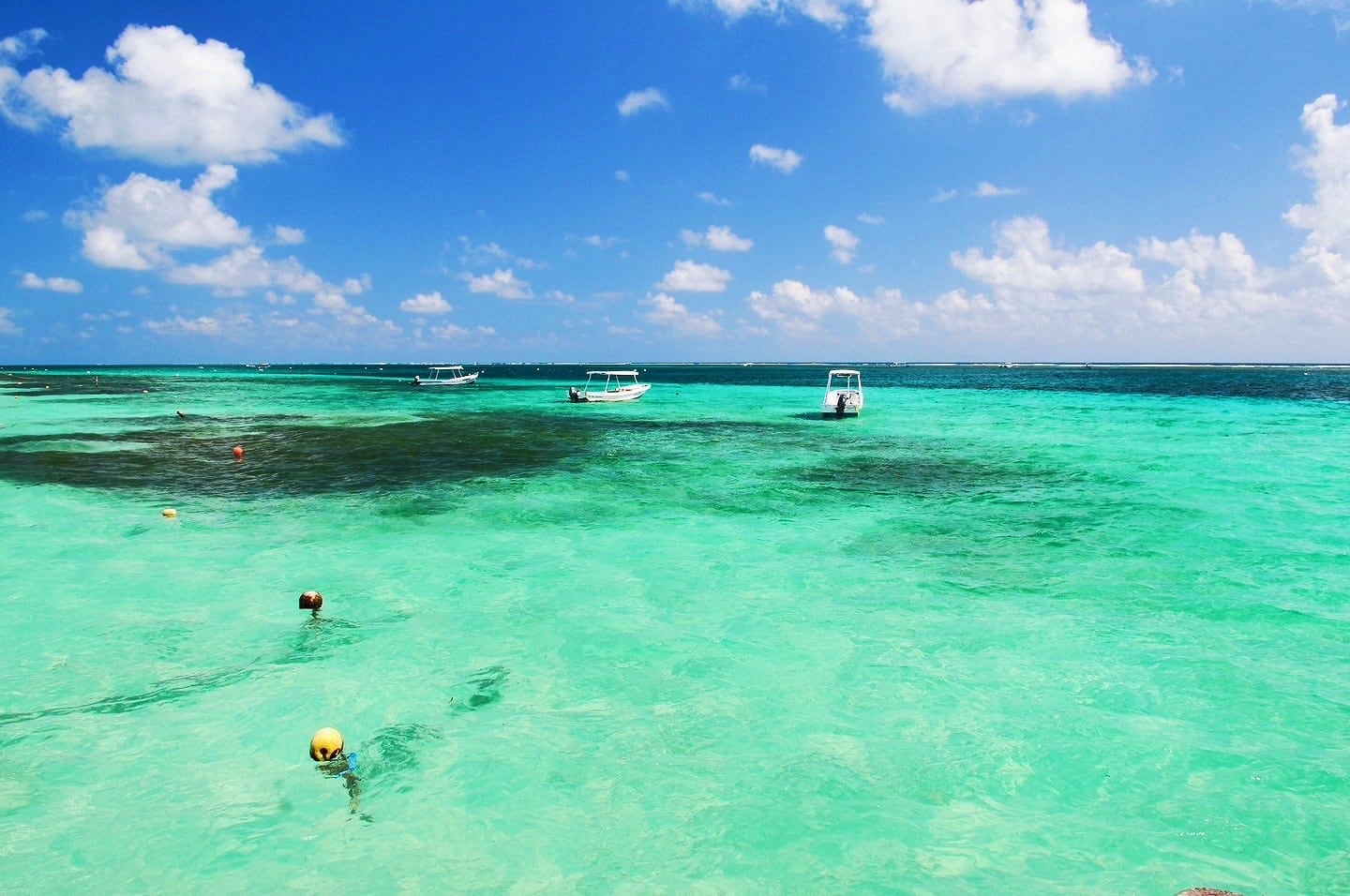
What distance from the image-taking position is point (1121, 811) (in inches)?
263

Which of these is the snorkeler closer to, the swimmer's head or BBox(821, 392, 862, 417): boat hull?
the swimmer's head

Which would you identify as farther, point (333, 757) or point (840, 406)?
point (840, 406)

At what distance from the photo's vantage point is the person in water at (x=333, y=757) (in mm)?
7109

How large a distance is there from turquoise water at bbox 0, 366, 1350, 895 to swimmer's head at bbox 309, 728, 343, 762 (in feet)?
0.73

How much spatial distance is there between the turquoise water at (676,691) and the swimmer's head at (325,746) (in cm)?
22

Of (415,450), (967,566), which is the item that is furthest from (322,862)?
(415,450)

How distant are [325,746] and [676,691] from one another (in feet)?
12.8

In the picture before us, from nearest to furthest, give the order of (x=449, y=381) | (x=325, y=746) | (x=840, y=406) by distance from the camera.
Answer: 1. (x=325, y=746)
2. (x=840, y=406)
3. (x=449, y=381)

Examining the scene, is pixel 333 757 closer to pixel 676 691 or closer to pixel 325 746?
pixel 325 746

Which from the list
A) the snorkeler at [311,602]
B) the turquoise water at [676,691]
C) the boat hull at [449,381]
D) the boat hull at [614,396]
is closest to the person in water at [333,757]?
the turquoise water at [676,691]

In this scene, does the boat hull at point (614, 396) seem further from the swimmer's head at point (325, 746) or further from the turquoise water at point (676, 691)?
the swimmer's head at point (325, 746)

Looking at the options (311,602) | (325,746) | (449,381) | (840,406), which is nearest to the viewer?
(325,746)

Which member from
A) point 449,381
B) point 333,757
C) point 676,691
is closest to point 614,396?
point 449,381

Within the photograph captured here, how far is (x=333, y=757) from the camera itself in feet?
23.9
